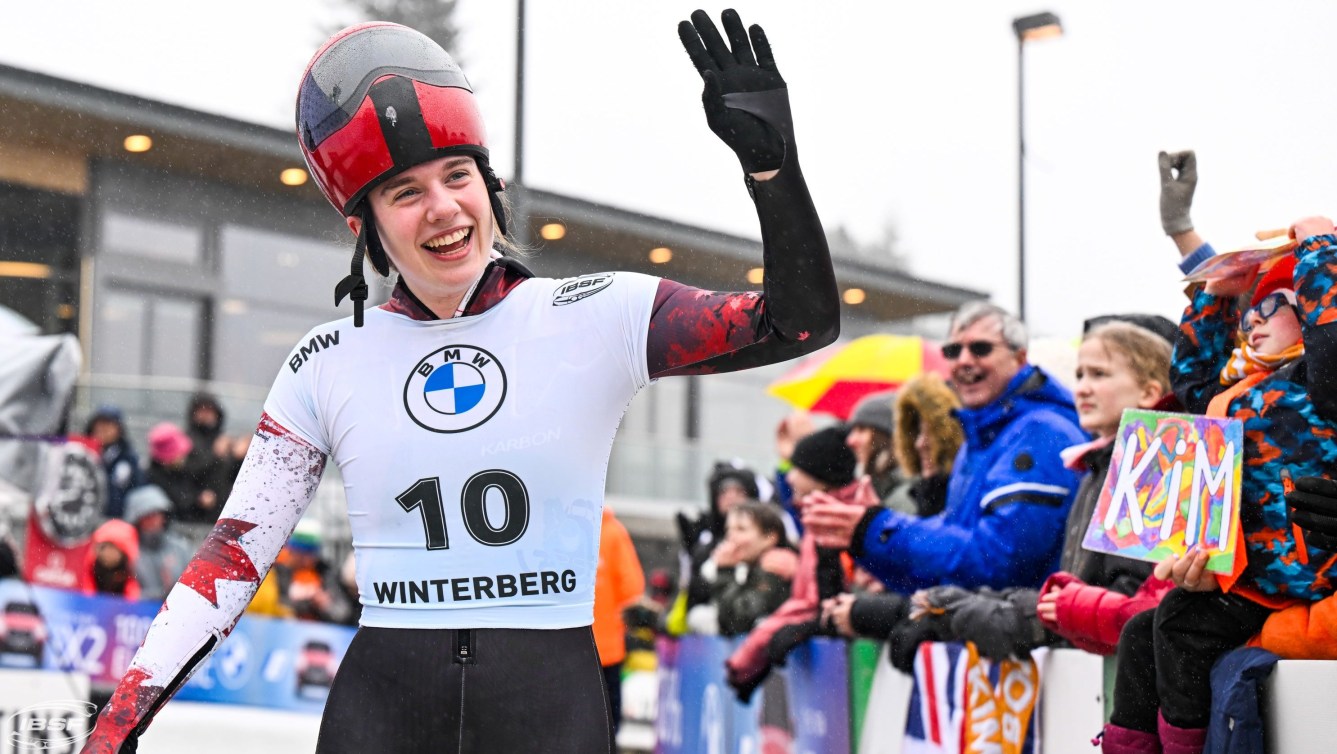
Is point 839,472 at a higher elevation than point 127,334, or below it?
below

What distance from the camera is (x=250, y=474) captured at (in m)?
2.82

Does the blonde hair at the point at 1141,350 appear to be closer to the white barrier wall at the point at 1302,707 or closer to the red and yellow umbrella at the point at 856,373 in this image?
the white barrier wall at the point at 1302,707

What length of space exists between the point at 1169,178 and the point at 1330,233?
1.01 m

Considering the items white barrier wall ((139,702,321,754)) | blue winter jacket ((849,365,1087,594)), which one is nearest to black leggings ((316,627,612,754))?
blue winter jacket ((849,365,1087,594))

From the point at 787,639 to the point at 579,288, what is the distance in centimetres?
406

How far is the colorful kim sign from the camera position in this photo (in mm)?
3486

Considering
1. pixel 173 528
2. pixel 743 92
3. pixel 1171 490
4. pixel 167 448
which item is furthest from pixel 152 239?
pixel 743 92

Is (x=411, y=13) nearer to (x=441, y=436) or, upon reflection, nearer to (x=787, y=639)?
(x=787, y=639)

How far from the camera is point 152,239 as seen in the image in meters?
17.6

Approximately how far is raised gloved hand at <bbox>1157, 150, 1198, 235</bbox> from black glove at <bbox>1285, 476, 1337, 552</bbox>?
1188 millimetres

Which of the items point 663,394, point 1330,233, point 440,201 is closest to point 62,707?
point 440,201

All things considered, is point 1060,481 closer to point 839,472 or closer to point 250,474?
point 839,472

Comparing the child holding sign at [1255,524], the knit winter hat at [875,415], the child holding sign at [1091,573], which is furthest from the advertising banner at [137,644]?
the child holding sign at [1255,524]

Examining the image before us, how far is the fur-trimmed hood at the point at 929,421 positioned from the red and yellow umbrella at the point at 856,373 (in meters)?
3.24
